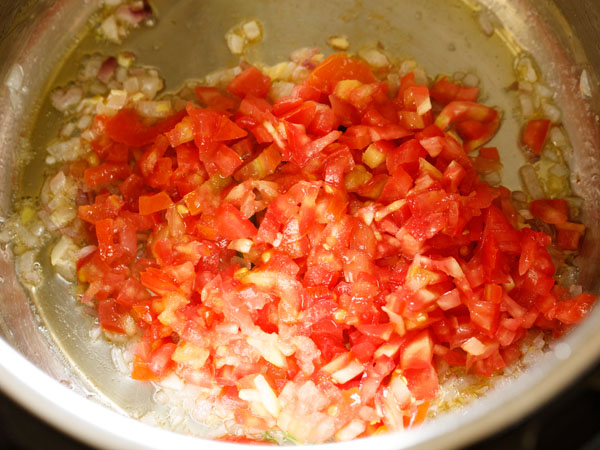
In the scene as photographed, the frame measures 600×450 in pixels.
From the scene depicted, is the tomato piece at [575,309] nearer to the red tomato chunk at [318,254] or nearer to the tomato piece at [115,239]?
the red tomato chunk at [318,254]

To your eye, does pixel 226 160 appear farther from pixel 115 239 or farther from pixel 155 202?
pixel 115 239

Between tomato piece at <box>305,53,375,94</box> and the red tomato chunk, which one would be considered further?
tomato piece at <box>305,53,375,94</box>

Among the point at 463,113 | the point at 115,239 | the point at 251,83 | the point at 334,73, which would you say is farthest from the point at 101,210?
the point at 463,113

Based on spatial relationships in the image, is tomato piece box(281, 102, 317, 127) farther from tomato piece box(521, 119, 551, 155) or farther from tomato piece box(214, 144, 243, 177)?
tomato piece box(521, 119, 551, 155)

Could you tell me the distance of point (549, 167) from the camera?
67.4 inches

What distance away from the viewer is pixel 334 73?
1.66m

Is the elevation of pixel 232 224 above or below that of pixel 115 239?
above

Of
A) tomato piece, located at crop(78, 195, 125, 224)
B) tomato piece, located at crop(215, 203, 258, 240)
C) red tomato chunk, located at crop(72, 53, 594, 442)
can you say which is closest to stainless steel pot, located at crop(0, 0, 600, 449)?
red tomato chunk, located at crop(72, 53, 594, 442)

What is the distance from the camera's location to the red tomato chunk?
1.42m

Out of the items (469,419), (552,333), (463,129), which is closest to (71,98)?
(463,129)

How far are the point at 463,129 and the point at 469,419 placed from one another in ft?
3.23

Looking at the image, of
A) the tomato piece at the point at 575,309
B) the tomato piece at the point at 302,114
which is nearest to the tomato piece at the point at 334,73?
the tomato piece at the point at 302,114

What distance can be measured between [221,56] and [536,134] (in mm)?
1028

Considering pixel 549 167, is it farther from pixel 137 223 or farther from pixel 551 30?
pixel 137 223
